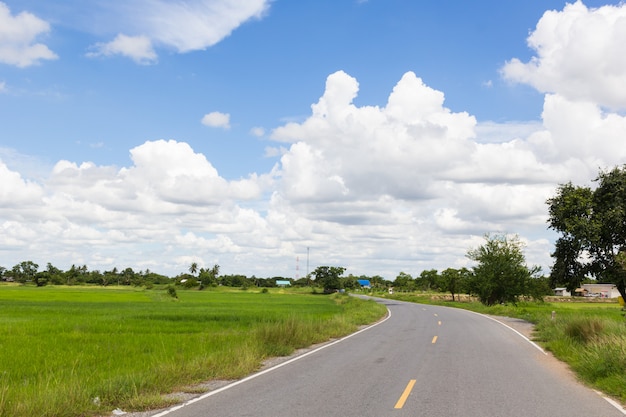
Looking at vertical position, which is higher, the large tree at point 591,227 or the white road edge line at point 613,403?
the large tree at point 591,227

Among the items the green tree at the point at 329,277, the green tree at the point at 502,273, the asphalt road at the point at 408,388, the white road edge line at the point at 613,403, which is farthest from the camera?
the green tree at the point at 329,277

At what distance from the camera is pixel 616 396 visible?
10031 millimetres

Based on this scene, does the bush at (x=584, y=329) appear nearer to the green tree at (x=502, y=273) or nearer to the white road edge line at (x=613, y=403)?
the white road edge line at (x=613, y=403)

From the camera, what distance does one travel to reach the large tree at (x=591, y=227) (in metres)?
33.4

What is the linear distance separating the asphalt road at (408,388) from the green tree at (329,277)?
13153 centimetres

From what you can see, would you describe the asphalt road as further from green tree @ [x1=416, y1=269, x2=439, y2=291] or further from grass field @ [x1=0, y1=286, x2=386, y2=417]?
green tree @ [x1=416, y1=269, x2=439, y2=291]

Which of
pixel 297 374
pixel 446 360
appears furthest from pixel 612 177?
pixel 297 374

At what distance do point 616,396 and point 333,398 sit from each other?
5.71m

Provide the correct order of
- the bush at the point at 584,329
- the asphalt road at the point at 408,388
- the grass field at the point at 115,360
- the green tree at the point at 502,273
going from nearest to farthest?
the asphalt road at the point at 408,388 < the grass field at the point at 115,360 < the bush at the point at 584,329 < the green tree at the point at 502,273

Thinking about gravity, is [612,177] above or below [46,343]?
above

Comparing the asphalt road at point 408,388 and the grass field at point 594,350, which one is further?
the grass field at point 594,350

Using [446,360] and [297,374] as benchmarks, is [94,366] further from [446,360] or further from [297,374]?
[446,360]

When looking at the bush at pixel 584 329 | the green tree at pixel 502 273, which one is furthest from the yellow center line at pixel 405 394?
the green tree at pixel 502 273

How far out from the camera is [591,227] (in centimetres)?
3334
